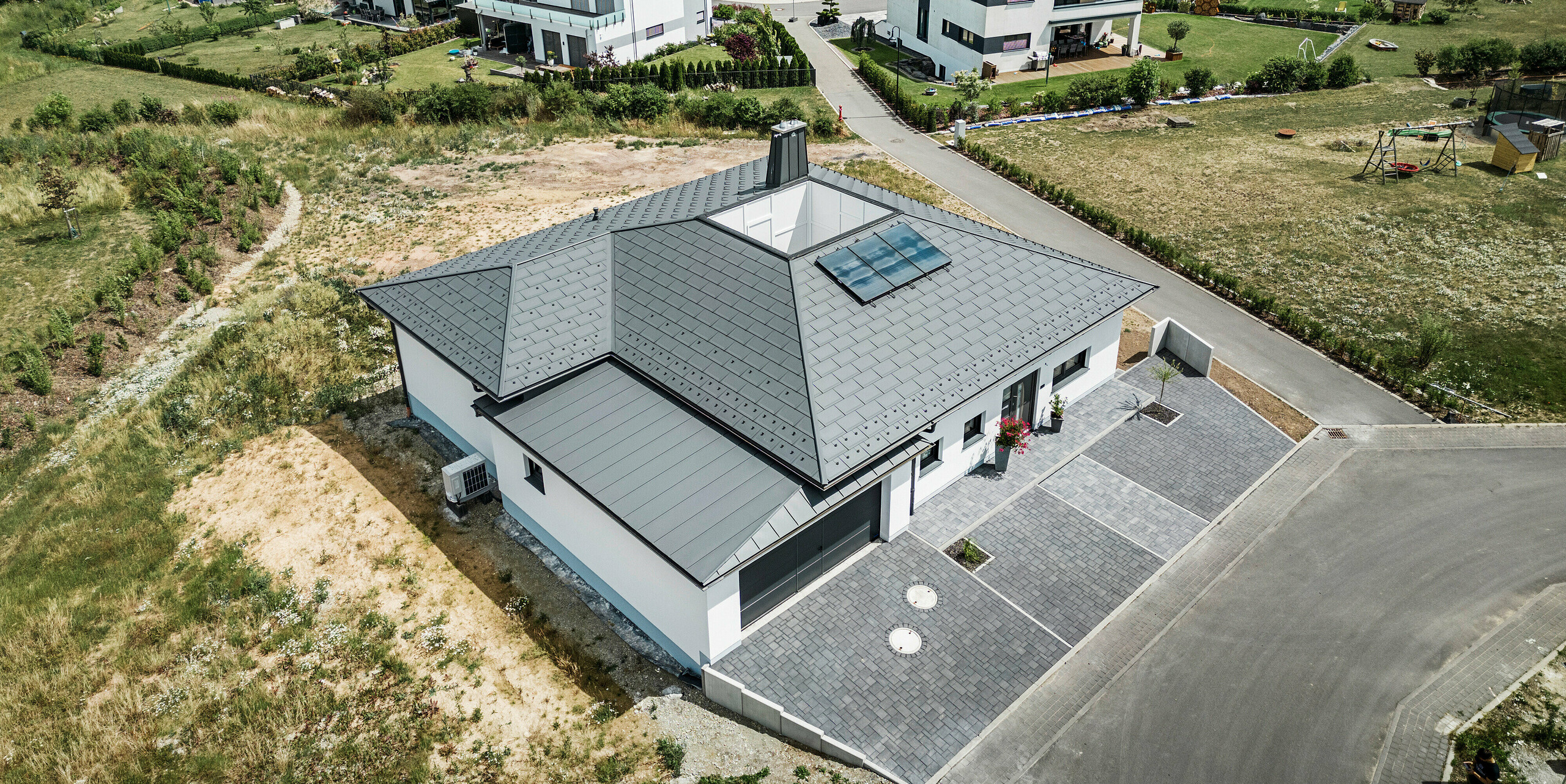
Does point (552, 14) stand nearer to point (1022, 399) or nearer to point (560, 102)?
point (560, 102)

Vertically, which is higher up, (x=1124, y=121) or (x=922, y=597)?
(x=1124, y=121)

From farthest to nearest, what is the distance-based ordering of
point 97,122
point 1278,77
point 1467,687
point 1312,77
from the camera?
point 1312,77 < point 1278,77 < point 97,122 < point 1467,687

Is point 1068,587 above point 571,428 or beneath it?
beneath

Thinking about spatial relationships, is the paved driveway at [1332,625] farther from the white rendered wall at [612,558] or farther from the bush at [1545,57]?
the bush at [1545,57]

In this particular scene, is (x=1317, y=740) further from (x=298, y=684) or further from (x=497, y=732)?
(x=298, y=684)

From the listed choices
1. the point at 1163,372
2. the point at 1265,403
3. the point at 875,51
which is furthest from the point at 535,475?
the point at 875,51

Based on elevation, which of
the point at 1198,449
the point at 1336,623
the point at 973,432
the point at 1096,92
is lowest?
the point at 1336,623

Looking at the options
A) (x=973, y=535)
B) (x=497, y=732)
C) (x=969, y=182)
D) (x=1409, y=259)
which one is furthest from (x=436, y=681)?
(x=1409, y=259)

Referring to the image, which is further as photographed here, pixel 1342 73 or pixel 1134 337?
pixel 1342 73
